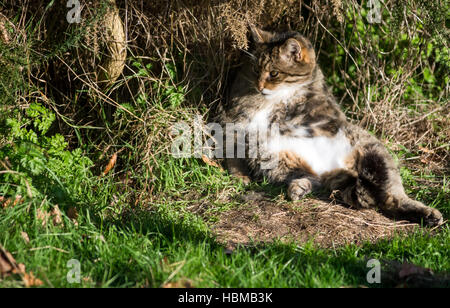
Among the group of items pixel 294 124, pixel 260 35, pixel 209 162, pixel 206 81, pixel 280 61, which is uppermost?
pixel 260 35

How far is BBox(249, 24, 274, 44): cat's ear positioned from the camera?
438 centimetres

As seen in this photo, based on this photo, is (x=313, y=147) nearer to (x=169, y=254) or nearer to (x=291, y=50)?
(x=291, y=50)

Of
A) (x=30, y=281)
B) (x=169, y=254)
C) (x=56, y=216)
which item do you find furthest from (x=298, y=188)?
(x=30, y=281)

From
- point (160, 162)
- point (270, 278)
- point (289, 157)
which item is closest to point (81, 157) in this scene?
point (160, 162)

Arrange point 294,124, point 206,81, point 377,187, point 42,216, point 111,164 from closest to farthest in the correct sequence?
point 42,216
point 377,187
point 111,164
point 294,124
point 206,81

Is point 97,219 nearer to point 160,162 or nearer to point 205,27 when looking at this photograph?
point 160,162

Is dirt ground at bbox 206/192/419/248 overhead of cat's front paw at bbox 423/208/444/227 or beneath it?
beneath

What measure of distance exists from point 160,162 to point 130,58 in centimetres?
99

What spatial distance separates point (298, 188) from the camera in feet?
13.3

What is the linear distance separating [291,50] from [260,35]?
0.33 meters

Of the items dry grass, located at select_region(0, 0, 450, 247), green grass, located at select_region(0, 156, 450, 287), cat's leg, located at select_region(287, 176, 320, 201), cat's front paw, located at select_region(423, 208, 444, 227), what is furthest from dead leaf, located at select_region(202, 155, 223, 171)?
cat's front paw, located at select_region(423, 208, 444, 227)

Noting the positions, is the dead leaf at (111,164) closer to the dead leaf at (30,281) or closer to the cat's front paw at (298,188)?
the cat's front paw at (298,188)

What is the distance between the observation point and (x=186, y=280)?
99.3 inches

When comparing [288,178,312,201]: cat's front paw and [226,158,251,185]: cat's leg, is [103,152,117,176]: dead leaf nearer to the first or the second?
[226,158,251,185]: cat's leg
